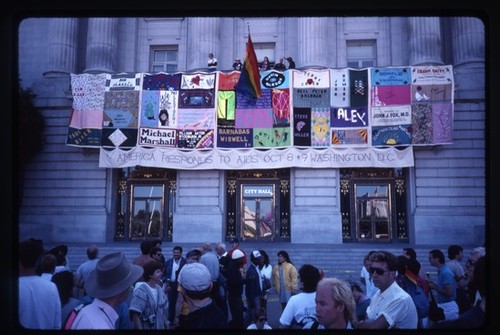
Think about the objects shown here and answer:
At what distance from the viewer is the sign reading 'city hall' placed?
20422 mm

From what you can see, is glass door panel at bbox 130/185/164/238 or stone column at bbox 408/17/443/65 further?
glass door panel at bbox 130/185/164/238

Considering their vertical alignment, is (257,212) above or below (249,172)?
below

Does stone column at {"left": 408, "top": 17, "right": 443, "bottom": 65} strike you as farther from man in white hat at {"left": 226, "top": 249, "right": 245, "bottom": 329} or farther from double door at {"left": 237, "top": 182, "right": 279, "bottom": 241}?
man in white hat at {"left": 226, "top": 249, "right": 245, "bottom": 329}

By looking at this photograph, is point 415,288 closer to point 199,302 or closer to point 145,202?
point 199,302

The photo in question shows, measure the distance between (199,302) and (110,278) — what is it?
85 centimetres

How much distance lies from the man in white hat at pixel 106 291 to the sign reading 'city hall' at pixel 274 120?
16302 millimetres

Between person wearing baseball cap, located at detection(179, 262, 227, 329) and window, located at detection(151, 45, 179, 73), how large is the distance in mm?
21263

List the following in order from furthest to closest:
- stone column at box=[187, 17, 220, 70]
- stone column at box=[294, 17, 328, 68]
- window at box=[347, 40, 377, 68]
A: window at box=[347, 40, 377, 68] → stone column at box=[187, 17, 220, 70] → stone column at box=[294, 17, 328, 68]

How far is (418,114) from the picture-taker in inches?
802

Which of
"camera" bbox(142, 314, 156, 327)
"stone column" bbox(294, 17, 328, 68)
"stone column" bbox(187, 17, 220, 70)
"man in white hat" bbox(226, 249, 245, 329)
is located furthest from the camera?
"stone column" bbox(187, 17, 220, 70)

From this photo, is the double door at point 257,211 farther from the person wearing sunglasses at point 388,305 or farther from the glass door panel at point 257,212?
the person wearing sunglasses at point 388,305

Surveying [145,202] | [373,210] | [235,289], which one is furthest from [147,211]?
[235,289]

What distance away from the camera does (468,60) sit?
69.8 feet

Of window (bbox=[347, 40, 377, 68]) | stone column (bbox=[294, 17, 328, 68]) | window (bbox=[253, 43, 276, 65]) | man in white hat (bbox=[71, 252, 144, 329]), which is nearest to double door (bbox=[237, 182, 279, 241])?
stone column (bbox=[294, 17, 328, 68])
